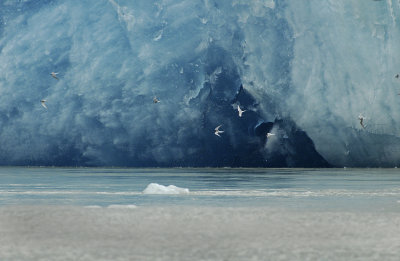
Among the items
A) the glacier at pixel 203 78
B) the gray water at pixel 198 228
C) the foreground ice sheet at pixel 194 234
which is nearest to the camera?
the foreground ice sheet at pixel 194 234

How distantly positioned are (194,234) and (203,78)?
48372 millimetres

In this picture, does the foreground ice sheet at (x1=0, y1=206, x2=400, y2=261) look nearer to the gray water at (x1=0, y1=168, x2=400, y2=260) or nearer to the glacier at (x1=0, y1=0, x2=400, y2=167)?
the gray water at (x1=0, y1=168, x2=400, y2=260)

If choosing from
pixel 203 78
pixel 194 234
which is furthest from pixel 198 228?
pixel 203 78

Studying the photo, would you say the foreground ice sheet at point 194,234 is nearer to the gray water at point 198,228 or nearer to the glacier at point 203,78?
the gray water at point 198,228

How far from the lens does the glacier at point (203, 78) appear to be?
56.6 meters

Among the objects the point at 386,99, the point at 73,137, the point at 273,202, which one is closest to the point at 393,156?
the point at 386,99

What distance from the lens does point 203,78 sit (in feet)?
203

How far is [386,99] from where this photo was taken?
57062 mm

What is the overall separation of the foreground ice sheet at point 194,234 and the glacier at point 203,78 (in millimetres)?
39601

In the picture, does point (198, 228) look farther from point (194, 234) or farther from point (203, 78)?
point (203, 78)

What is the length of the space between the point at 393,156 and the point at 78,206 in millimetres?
48536

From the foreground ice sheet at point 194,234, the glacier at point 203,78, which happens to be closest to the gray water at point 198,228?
the foreground ice sheet at point 194,234

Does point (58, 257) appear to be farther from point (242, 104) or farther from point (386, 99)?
point (242, 104)

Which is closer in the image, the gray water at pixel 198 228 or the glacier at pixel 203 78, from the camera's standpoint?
the gray water at pixel 198 228
